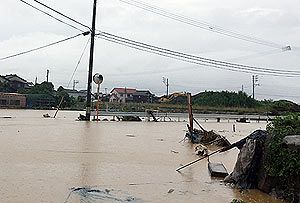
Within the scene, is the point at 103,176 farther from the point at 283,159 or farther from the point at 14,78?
the point at 14,78

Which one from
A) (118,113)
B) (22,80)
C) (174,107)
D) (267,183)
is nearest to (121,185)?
Answer: (267,183)

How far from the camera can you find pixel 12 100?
4922 centimetres

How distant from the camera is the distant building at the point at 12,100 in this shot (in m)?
48.5

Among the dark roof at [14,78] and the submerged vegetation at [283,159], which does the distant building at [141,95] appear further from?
the submerged vegetation at [283,159]

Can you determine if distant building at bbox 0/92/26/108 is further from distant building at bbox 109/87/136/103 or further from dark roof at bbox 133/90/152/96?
dark roof at bbox 133/90/152/96

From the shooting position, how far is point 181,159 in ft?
37.3

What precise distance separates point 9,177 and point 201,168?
185 inches

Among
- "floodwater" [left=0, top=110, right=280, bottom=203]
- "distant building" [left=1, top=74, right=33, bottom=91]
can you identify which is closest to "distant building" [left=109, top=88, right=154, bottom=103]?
"distant building" [left=1, top=74, right=33, bottom=91]

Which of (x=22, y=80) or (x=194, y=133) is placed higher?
(x=22, y=80)

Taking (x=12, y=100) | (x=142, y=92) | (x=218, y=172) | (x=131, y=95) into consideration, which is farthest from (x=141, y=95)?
(x=218, y=172)

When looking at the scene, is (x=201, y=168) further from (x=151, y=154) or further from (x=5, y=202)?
(x=5, y=202)

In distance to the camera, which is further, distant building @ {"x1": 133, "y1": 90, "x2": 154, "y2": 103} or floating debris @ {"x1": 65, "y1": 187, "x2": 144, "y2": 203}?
distant building @ {"x1": 133, "y1": 90, "x2": 154, "y2": 103}

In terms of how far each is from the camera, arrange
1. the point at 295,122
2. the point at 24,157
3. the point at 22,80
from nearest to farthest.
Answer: the point at 295,122
the point at 24,157
the point at 22,80

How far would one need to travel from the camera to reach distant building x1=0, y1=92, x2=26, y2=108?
48.5 metres
